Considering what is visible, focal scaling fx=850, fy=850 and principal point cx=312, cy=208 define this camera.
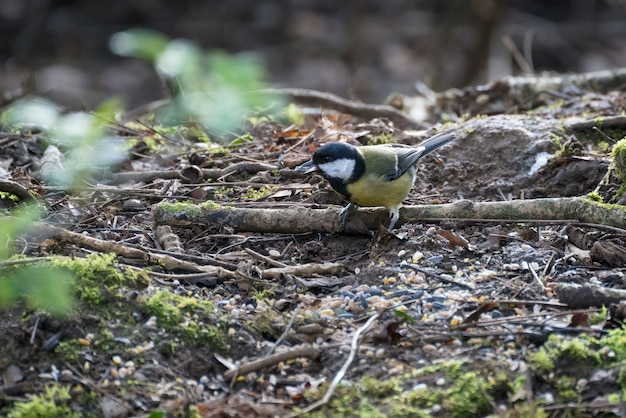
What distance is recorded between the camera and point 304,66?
11.6 metres

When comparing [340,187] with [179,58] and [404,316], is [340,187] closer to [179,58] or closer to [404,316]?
[404,316]

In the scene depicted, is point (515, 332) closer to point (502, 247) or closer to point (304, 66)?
point (502, 247)

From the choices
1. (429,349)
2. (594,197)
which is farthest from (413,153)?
(429,349)

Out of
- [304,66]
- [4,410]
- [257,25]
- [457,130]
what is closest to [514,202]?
[457,130]

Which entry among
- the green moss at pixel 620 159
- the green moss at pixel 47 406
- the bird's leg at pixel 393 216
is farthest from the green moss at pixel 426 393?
the green moss at pixel 620 159

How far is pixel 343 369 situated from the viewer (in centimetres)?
292

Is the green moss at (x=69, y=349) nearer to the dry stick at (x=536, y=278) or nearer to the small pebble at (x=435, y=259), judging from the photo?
the small pebble at (x=435, y=259)

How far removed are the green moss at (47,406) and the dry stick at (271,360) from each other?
→ 0.54 meters

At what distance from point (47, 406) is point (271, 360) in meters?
0.76

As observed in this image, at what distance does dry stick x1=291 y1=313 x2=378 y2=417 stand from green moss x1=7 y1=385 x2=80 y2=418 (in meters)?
0.76

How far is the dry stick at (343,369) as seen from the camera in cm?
277

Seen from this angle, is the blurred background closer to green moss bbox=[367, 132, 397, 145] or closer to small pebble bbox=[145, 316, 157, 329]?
green moss bbox=[367, 132, 397, 145]

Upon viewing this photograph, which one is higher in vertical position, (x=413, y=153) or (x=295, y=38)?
(x=413, y=153)

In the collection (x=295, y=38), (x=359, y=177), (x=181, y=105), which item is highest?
(x=181, y=105)
